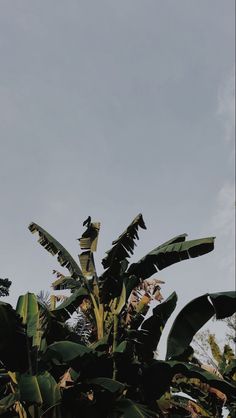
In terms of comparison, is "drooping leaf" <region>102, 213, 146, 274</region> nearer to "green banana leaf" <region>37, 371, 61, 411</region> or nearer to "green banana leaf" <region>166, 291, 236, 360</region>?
"green banana leaf" <region>166, 291, 236, 360</region>

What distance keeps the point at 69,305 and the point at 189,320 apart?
2.32 meters

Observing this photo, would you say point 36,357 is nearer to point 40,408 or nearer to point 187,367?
point 40,408

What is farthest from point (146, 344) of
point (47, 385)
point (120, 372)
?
point (47, 385)

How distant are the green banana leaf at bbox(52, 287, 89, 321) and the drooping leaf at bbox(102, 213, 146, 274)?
72 cm

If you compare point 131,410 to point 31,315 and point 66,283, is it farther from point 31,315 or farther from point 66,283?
point 66,283

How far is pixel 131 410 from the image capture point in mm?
5859

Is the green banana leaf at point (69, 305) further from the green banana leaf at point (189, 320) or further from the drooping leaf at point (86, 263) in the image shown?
the green banana leaf at point (189, 320)

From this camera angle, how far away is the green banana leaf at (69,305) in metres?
7.67

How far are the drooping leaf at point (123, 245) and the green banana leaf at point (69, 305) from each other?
72 cm

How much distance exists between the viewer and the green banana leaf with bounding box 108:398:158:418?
5.72 m

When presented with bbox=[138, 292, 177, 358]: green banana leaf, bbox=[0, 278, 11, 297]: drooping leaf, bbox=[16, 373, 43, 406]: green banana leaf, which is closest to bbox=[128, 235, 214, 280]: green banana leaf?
bbox=[138, 292, 177, 358]: green banana leaf

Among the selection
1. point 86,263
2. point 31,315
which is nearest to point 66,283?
point 86,263

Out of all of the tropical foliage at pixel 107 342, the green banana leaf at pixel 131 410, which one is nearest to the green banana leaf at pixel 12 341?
the tropical foliage at pixel 107 342

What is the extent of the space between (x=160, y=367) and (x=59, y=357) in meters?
1.79
